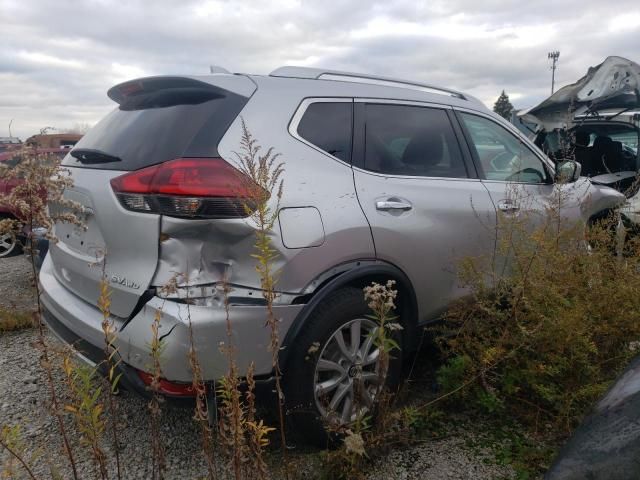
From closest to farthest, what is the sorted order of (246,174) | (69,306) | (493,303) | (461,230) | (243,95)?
1. (246,174)
2. (243,95)
3. (69,306)
4. (493,303)
5. (461,230)

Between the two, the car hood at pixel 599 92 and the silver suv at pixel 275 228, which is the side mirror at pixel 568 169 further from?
the car hood at pixel 599 92

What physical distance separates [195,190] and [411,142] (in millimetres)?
1582

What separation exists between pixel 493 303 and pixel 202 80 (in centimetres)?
200

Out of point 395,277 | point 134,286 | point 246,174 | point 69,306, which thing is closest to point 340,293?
point 395,277

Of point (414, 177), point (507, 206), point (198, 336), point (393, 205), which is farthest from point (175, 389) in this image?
point (507, 206)

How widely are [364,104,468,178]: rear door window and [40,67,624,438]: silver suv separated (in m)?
0.01

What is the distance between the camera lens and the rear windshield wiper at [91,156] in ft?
8.26

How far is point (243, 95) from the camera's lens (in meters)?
2.40

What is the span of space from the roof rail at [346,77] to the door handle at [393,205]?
778mm

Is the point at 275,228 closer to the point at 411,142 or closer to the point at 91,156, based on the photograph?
the point at 91,156

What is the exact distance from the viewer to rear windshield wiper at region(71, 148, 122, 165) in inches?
99.1

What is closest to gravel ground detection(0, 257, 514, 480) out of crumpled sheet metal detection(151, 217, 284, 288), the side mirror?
crumpled sheet metal detection(151, 217, 284, 288)

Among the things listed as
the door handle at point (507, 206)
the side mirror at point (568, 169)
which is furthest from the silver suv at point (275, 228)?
the side mirror at point (568, 169)

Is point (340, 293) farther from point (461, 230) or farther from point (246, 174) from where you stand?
point (461, 230)
